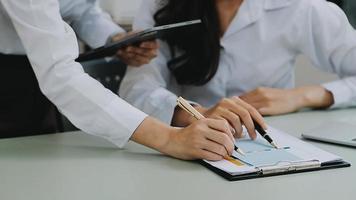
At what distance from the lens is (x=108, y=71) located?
64.8 inches

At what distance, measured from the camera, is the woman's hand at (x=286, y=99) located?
140cm

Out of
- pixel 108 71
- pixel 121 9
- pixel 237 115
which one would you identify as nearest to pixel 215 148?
pixel 237 115

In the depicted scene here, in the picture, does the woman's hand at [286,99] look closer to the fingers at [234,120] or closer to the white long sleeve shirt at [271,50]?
the white long sleeve shirt at [271,50]

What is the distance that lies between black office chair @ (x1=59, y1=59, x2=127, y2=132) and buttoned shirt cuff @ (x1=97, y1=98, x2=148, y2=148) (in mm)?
586

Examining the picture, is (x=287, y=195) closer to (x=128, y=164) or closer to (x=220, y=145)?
(x=220, y=145)

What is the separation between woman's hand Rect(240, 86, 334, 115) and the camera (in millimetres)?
1400

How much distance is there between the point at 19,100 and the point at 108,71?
44cm

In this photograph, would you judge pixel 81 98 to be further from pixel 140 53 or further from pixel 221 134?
pixel 140 53

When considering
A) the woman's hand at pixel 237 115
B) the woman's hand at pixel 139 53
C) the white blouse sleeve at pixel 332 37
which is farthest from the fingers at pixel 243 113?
the white blouse sleeve at pixel 332 37

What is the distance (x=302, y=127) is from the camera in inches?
49.9

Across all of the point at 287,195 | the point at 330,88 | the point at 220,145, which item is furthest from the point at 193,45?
the point at 287,195

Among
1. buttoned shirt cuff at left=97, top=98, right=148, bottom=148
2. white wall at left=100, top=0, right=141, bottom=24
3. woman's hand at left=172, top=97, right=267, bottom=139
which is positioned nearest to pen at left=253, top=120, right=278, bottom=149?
woman's hand at left=172, top=97, right=267, bottom=139

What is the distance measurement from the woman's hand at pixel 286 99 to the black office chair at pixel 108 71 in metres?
0.43

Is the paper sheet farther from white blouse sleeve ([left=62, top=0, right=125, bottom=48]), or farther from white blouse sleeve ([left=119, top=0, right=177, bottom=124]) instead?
white blouse sleeve ([left=62, top=0, right=125, bottom=48])
